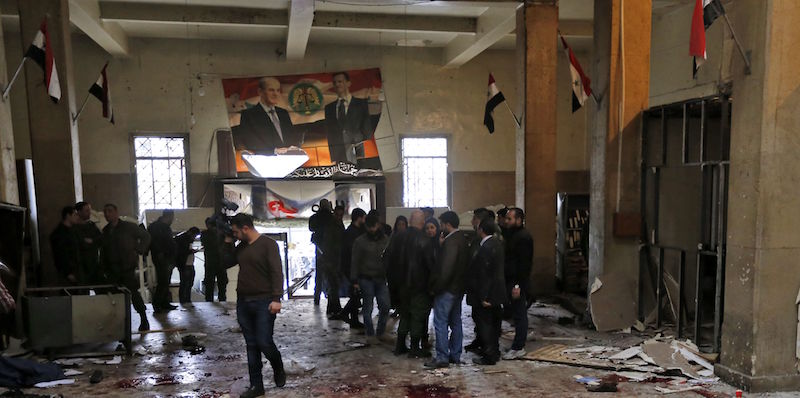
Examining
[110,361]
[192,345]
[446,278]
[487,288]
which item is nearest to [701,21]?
[487,288]

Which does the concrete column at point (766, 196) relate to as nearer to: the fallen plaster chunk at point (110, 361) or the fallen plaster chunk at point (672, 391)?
the fallen plaster chunk at point (672, 391)

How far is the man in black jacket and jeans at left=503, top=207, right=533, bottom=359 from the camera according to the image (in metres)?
6.23

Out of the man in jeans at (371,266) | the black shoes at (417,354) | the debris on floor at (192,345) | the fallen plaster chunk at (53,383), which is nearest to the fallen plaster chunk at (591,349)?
the black shoes at (417,354)

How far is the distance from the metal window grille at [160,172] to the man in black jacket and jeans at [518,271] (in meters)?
10.1

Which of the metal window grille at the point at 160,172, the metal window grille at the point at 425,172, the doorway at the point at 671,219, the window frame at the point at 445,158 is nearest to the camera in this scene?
the doorway at the point at 671,219

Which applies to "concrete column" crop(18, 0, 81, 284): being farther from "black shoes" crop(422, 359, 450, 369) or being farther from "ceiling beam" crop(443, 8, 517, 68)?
"ceiling beam" crop(443, 8, 517, 68)

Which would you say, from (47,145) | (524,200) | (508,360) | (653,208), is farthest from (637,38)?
(47,145)

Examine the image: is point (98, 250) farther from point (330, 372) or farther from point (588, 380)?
point (588, 380)

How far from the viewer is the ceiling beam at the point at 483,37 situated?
36.4 feet

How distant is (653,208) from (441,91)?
830cm

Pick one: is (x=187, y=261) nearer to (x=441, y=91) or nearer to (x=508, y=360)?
(x=508, y=360)

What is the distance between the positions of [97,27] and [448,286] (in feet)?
32.1

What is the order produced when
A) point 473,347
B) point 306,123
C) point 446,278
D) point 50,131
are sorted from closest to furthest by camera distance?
point 446,278 → point 473,347 → point 50,131 → point 306,123

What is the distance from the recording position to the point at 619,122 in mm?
7480
